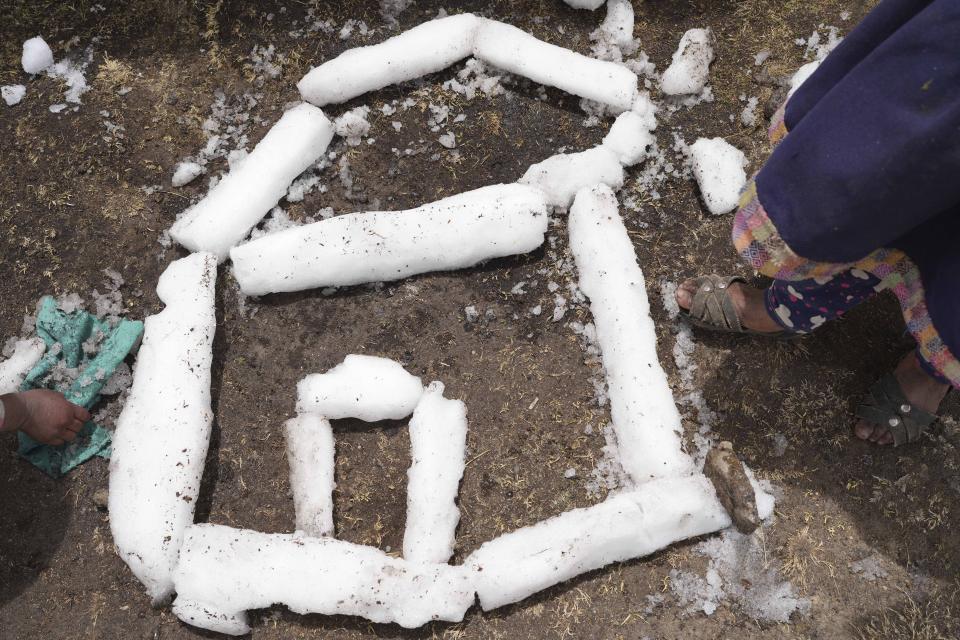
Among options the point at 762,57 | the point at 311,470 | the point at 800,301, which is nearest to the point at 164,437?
the point at 311,470

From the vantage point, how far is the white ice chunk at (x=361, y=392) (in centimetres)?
231

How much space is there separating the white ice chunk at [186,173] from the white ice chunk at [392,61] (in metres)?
0.53

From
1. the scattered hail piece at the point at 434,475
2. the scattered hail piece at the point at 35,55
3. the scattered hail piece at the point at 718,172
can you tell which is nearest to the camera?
the scattered hail piece at the point at 434,475

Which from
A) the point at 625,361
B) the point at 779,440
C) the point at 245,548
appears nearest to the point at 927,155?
the point at 625,361

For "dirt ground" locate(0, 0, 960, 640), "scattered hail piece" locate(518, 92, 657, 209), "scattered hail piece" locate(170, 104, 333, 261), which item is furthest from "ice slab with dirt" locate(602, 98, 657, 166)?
"scattered hail piece" locate(170, 104, 333, 261)

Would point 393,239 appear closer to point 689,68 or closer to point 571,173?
point 571,173

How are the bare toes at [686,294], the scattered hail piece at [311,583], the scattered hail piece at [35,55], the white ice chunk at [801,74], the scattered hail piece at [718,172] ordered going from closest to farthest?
1. the scattered hail piece at [311,583]
2. the bare toes at [686,294]
3. the scattered hail piece at [718,172]
4. the white ice chunk at [801,74]
5. the scattered hail piece at [35,55]

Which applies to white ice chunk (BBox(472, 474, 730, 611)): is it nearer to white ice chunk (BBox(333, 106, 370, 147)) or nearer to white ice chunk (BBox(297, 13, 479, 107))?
white ice chunk (BBox(333, 106, 370, 147))

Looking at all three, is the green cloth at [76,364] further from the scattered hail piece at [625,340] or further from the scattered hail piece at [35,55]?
the scattered hail piece at [625,340]

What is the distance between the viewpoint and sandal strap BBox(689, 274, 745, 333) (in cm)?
232

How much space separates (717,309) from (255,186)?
179 centimetres

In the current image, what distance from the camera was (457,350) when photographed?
250cm

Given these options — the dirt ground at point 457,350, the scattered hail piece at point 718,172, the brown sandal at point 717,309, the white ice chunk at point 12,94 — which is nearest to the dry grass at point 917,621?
the dirt ground at point 457,350

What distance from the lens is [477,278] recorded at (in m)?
2.57
